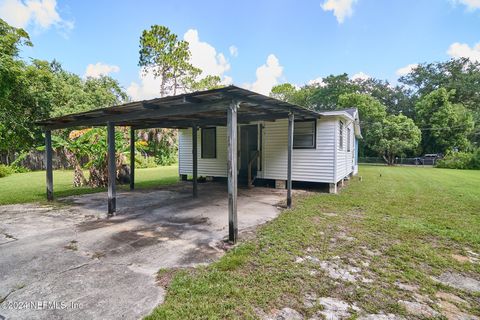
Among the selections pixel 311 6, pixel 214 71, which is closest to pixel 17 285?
pixel 311 6

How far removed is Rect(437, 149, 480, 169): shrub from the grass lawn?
732 inches

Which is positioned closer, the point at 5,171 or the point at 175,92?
the point at 5,171

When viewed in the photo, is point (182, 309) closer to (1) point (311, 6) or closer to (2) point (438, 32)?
(1) point (311, 6)

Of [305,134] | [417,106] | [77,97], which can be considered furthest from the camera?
[417,106]

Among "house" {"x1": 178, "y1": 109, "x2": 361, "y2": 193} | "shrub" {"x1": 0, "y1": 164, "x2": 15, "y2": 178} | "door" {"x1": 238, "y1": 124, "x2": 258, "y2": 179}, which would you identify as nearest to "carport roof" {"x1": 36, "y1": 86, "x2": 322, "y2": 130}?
"house" {"x1": 178, "y1": 109, "x2": 361, "y2": 193}

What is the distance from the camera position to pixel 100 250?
143 inches

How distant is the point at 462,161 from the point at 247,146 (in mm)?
19822

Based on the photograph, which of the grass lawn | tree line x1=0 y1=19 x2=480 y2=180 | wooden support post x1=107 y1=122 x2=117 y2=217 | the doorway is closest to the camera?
the grass lawn

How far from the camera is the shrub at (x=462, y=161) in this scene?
19.3m

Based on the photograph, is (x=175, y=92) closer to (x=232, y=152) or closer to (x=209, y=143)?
(x=209, y=143)

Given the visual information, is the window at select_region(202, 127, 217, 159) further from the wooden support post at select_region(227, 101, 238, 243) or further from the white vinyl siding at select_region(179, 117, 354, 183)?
the wooden support post at select_region(227, 101, 238, 243)

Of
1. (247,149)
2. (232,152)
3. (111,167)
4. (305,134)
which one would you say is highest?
(305,134)

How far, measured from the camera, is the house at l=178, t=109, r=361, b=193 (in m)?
8.12

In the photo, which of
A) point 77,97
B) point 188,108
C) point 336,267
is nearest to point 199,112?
point 188,108
